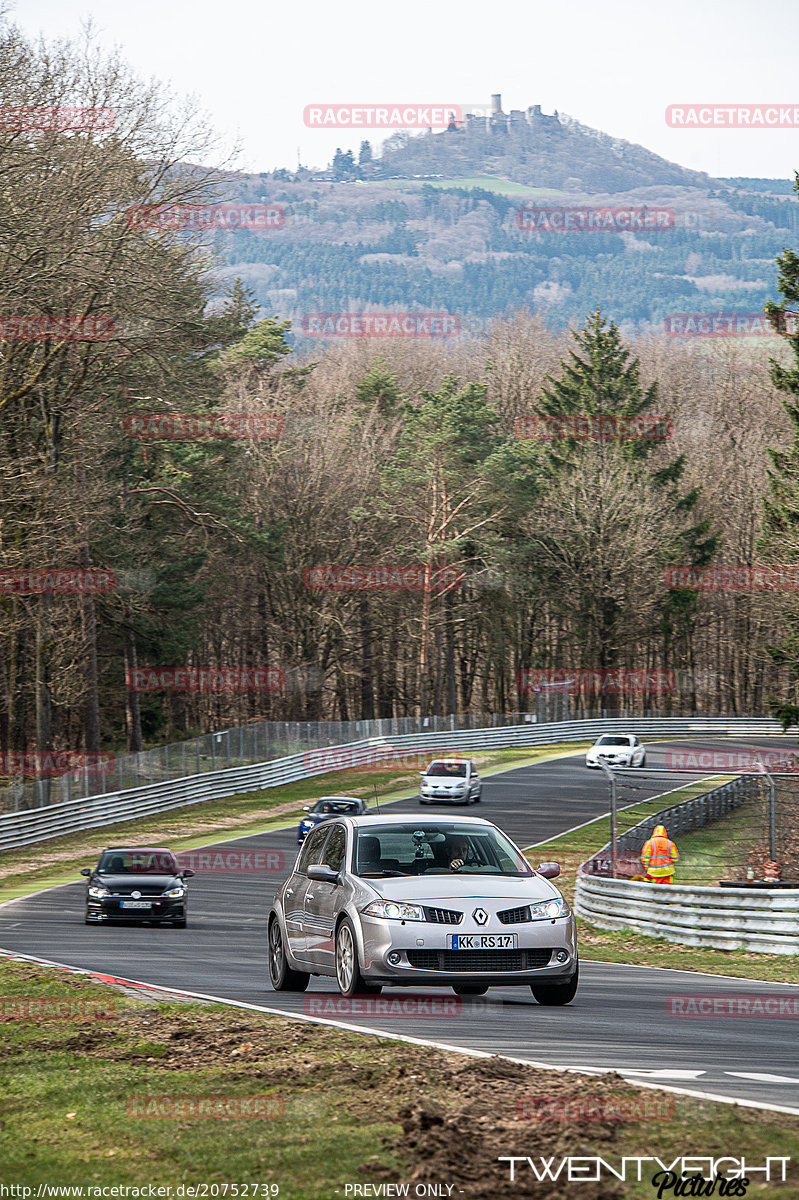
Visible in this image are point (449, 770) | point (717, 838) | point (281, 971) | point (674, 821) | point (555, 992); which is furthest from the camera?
point (449, 770)

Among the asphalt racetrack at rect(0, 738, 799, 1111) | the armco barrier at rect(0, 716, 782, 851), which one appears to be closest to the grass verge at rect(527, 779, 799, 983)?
the asphalt racetrack at rect(0, 738, 799, 1111)

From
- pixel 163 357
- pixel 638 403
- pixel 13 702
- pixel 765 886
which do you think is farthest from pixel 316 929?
pixel 638 403

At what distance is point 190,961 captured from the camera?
54.2 ft

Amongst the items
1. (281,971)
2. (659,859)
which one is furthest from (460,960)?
(659,859)

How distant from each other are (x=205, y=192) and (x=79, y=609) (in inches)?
638

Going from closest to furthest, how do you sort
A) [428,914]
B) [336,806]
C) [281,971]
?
[428,914] → [281,971] → [336,806]

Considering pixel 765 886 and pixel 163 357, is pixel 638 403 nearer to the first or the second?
pixel 163 357

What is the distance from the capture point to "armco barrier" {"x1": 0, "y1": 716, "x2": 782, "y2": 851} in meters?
40.2
